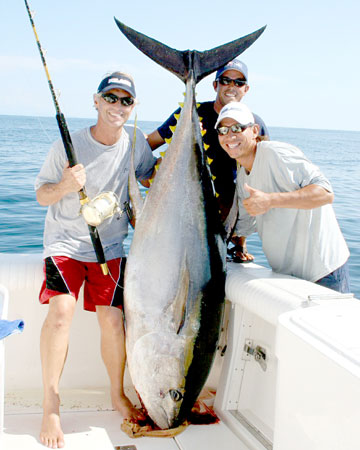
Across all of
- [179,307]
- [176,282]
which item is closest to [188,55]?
[176,282]

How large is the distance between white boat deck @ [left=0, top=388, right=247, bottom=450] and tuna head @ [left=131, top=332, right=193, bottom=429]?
0.14 m

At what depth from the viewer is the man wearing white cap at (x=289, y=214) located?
93.3 inches

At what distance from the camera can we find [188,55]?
8.47 feet

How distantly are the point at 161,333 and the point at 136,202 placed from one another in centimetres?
62

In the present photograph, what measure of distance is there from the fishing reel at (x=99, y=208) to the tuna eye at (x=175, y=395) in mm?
815

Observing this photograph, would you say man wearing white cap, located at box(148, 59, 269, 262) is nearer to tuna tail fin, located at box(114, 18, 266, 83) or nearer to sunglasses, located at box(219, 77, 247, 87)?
sunglasses, located at box(219, 77, 247, 87)

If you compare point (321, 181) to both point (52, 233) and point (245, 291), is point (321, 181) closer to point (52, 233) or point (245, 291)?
point (245, 291)

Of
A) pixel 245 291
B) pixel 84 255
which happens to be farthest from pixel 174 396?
pixel 84 255

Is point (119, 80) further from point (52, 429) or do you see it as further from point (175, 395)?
point (52, 429)

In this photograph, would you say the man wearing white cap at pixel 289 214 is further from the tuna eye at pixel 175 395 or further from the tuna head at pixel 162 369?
the tuna eye at pixel 175 395

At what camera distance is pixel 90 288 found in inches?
97.3

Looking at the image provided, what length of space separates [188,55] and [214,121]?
533mm

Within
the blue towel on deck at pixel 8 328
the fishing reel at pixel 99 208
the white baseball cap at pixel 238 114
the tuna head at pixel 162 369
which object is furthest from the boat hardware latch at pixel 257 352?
the blue towel on deck at pixel 8 328

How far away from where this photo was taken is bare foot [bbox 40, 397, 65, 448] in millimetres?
2125
